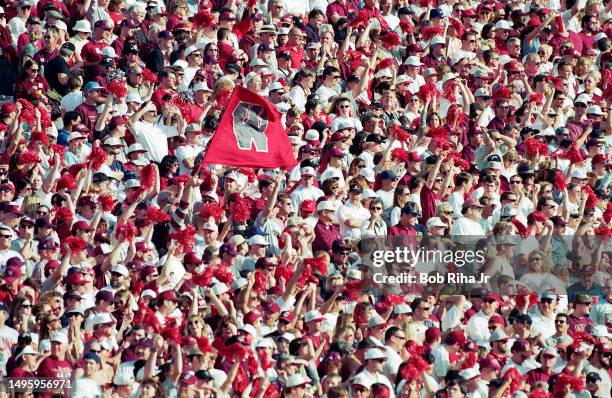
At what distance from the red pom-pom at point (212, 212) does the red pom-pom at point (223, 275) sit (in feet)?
2.91

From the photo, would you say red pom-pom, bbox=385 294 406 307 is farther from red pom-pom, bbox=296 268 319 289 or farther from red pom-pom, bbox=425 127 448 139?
red pom-pom, bbox=425 127 448 139

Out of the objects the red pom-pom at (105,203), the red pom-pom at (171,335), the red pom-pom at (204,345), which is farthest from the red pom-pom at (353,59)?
the red pom-pom at (171,335)

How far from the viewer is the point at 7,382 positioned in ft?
60.8

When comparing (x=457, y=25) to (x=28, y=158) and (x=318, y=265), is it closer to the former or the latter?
(x=318, y=265)

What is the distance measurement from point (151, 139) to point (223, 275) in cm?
240

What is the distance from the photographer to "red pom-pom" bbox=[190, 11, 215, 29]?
24000 mm

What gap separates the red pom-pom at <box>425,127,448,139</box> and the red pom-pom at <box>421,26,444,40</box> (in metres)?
2.27

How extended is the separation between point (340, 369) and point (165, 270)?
182 centimetres

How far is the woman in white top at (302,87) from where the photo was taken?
942 inches

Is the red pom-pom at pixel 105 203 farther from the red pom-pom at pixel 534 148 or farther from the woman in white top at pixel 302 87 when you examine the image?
the red pom-pom at pixel 534 148

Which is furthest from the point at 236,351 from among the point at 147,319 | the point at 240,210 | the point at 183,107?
the point at 183,107

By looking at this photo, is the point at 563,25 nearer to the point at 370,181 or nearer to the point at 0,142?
the point at 370,181

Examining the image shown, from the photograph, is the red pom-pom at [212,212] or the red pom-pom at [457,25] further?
the red pom-pom at [457,25]

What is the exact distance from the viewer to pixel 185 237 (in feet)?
68.2
